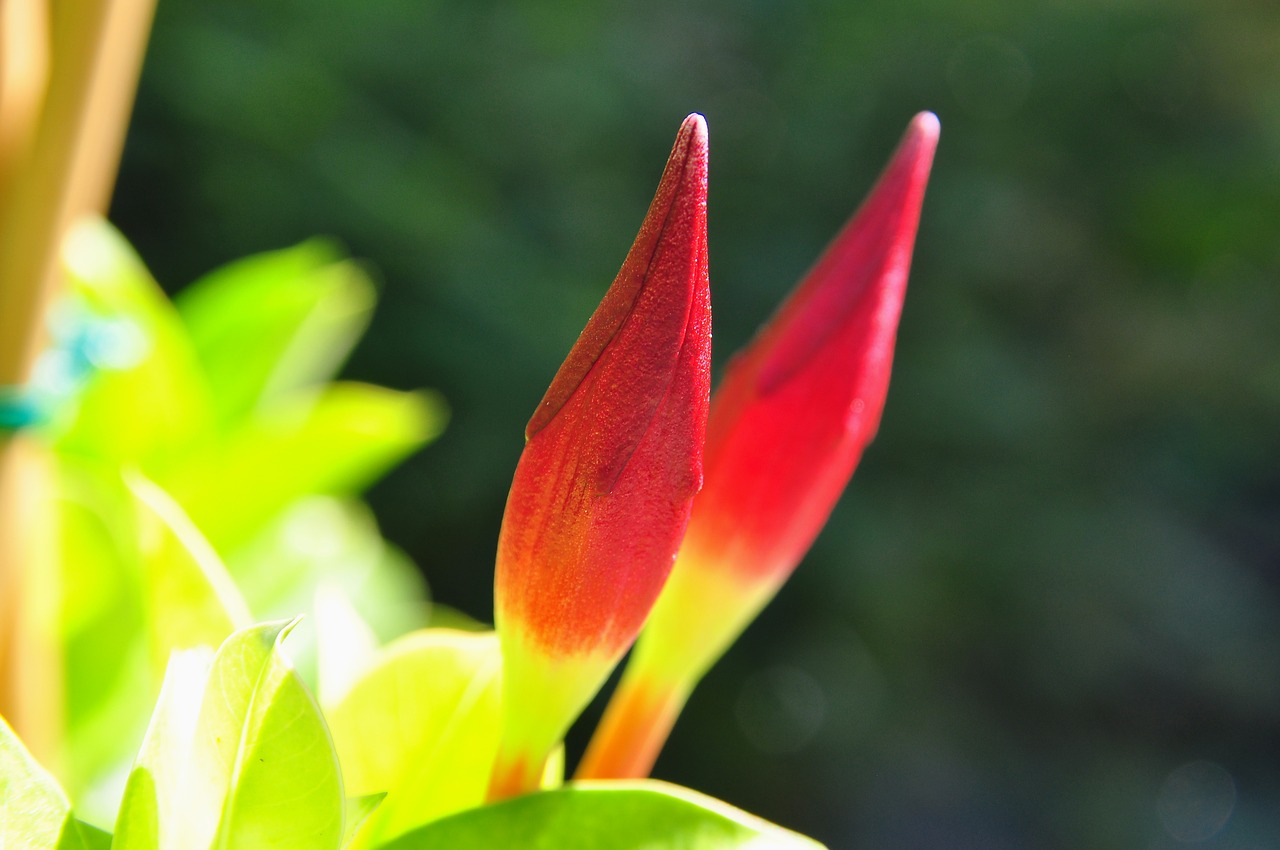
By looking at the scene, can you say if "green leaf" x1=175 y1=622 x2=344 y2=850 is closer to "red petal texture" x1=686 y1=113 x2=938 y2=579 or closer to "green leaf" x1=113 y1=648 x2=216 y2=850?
"green leaf" x1=113 y1=648 x2=216 y2=850

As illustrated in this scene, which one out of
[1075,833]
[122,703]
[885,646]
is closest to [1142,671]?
[1075,833]

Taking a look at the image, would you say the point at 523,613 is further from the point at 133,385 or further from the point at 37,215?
the point at 133,385

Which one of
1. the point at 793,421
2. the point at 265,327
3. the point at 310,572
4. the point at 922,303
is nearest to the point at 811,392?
the point at 793,421

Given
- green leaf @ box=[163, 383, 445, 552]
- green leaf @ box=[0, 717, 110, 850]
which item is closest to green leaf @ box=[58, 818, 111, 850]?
green leaf @ box=[0, 717, 110, 850]

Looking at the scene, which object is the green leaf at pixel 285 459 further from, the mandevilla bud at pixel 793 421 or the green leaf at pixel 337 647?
the mandevilla bud at pixel 793 421

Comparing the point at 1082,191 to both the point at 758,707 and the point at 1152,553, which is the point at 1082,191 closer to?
the point at 1152,553

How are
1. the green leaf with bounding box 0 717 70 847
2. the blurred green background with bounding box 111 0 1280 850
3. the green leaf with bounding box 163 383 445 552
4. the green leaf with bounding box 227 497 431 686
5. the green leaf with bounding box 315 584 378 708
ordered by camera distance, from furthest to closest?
the blurred green background with bounding box 111 0 1280 850, the green leaf with bounding box 163 383 445 552, the green leaf with bounding box 227 497 431 686, the green leaf with bounding box 315 584 378 708, the green leaf with bounding box 0 717 70 847
